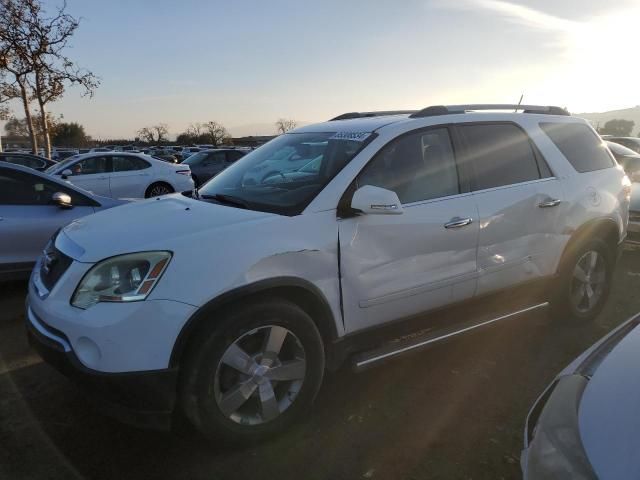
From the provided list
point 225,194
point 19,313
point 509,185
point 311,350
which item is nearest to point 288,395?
point 311,350

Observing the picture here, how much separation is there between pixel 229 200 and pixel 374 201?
39.9 inches

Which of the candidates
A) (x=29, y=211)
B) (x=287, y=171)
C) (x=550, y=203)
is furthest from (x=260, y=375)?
(x=29, y=211)

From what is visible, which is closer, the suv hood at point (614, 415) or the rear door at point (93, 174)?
the suv hood at point (614, 415)

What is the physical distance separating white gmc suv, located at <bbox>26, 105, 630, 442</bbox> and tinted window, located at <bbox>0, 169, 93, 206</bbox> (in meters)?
2.53

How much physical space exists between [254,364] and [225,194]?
1291 millimetres

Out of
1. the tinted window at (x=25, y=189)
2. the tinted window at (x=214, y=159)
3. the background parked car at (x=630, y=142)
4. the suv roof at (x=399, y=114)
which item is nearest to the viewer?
the suv roof at (x=399, y=114)

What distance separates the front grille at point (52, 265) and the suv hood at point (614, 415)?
2.49 metres

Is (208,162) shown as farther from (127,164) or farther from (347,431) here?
(347,431)

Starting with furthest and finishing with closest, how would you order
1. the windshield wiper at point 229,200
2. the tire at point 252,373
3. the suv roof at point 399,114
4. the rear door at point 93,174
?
the rear door at point 93,174, the suv roof at point 399,114, the windshield wiper at point 229,200, the tire at point 252,373

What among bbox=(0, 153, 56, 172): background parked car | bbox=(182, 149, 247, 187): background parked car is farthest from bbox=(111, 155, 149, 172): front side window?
bbox=(0, 153, 56, 172): background parked car

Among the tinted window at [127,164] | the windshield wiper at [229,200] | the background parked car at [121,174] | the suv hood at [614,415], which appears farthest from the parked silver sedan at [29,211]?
the tinted window at [127,164]

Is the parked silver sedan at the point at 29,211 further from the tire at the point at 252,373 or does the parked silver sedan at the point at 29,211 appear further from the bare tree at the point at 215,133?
the bare tree at the point at 215,133

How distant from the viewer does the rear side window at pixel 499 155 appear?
373 cm

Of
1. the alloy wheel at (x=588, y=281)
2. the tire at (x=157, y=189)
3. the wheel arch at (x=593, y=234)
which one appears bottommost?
the alloy wheel at (x=588, y=281)
